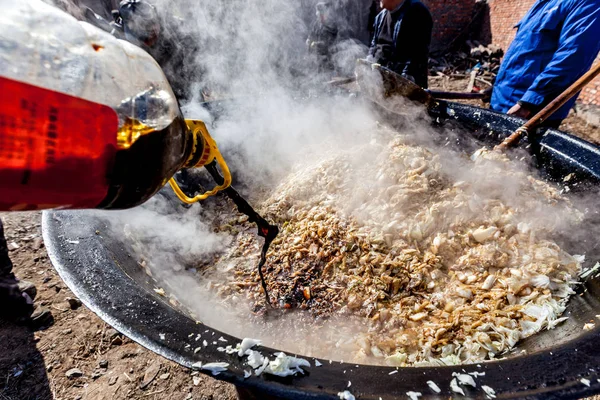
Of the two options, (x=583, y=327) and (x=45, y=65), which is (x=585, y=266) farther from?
(x=45, y=65)

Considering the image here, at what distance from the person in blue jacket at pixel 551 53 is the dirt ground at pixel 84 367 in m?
3.79

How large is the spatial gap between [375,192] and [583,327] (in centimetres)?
136

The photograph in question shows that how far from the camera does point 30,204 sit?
0.81 metres

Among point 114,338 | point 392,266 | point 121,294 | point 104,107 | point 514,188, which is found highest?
point 104,107

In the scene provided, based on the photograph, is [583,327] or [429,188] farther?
[429,188]

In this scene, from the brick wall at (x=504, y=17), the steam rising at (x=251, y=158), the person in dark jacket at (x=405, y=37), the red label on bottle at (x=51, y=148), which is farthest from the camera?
the brick wall at (x=504, y=17)

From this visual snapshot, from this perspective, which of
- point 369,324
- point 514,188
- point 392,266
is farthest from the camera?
point 514,188

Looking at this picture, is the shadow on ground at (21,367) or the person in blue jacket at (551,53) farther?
the person in blue jacket at (551,53)

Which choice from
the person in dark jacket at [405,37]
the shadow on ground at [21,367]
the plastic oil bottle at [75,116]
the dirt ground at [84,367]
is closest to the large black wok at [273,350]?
the plastic oil bottle at [75,116]

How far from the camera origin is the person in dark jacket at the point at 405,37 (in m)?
4.32

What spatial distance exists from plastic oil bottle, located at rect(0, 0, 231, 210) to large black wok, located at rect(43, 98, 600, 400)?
0.52 meters

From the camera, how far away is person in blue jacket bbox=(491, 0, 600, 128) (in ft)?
9.10

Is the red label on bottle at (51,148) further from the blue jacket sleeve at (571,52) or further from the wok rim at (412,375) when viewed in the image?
the blue jacket sleeve at (571,52)

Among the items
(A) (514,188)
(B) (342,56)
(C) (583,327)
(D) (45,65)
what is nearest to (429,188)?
(A) (514,188)
